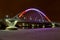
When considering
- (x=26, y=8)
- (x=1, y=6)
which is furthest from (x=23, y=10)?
(x=1, y=6)

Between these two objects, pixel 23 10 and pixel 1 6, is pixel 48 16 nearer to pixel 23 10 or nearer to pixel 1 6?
pixel 23 10

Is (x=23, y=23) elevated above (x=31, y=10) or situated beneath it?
situated beneath

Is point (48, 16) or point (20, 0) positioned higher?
point (20, 0)

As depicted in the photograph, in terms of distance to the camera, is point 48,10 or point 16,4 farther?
point 48,10

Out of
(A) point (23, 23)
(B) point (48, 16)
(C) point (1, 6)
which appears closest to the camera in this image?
(A) point (23, 23)

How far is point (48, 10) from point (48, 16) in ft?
0.92

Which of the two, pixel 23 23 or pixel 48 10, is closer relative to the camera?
pixel 23 23

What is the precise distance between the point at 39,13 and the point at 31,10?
0.38 m

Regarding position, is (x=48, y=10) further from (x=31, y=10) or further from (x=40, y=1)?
(x=31, y=10)

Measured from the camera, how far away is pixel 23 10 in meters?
8.09

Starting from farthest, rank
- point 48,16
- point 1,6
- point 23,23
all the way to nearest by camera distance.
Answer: point 48,16
point 1,6
point 23,23

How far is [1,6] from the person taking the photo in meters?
7.78

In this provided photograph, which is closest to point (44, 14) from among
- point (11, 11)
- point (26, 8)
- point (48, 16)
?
point (48, 16)

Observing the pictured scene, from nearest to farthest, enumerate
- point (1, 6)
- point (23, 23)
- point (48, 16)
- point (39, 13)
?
point (23, 23), point (1, 6), point (39, 13), point (48, 16)
